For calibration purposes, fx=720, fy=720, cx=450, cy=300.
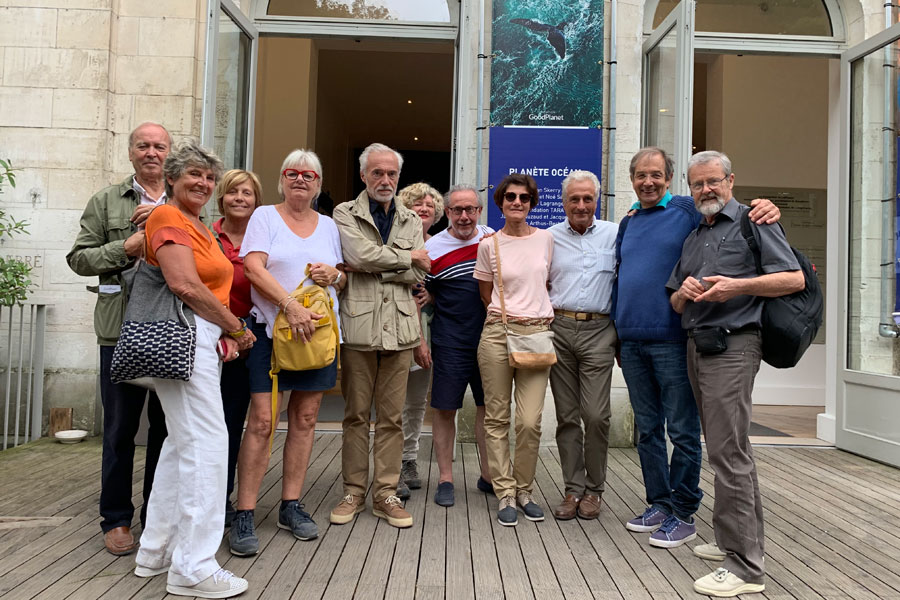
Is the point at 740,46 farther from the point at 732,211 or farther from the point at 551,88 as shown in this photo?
the point at 732,211

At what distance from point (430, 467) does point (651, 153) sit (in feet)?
8.37

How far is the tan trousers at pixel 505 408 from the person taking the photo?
3.76 metres

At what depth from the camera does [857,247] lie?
19.4ft

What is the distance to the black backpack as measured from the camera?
9.48 feet

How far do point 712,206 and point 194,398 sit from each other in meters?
2.28

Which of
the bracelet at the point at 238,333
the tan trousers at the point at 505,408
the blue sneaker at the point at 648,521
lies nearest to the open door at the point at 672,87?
the tan trousers at the point at 505,408

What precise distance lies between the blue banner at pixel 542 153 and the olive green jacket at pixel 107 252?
304cm

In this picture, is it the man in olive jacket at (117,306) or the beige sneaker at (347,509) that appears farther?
the beige sneaker at (347,509)

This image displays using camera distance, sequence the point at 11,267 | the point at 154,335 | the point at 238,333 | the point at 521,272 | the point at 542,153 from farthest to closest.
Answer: the point at 542,153
the point at 11,267
the point at 521,272
the point at 238,333
the point at 154,335

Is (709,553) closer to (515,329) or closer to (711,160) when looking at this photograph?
(515,329)

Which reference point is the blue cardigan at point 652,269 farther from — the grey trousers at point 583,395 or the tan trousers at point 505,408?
the tan trousers at point 505,408

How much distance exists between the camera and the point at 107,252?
10.3 feet

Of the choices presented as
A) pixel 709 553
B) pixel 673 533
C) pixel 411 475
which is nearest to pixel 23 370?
pixel 411 475

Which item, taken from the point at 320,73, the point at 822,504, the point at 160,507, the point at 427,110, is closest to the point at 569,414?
the point at 822,504
